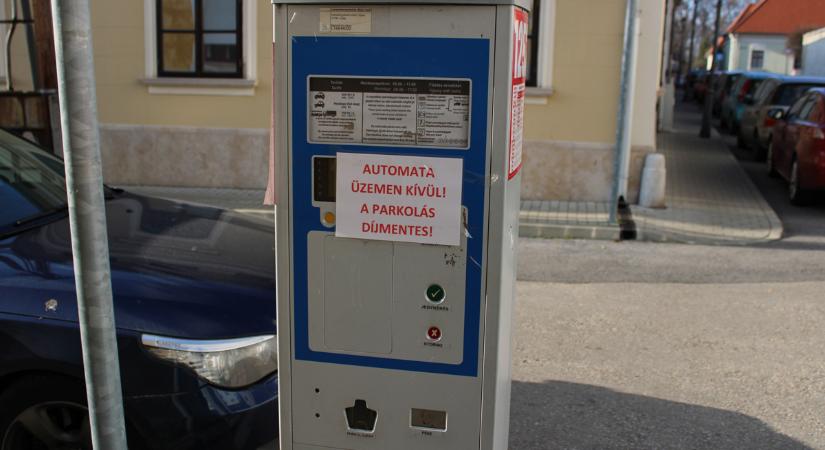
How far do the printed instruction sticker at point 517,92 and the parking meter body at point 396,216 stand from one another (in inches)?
0.5

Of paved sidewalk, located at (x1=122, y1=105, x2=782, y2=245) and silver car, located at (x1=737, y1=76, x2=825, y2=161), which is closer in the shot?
paved sidewalk, located at (x1=122, y1=105, x2=782, y2=245)

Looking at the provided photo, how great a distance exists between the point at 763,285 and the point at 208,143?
7.26 m

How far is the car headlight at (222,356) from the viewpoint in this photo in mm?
3176

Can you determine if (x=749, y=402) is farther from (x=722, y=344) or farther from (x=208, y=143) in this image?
(x=208, y=143)

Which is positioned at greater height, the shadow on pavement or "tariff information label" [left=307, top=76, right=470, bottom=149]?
"tariff information label" [left=307, top=76, right=470, bottom=149]

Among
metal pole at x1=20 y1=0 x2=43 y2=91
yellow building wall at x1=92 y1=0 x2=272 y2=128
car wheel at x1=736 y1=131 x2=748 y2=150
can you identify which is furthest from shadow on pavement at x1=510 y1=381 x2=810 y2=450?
car wheel at x1=736 y1=131 x2=748 y2=150

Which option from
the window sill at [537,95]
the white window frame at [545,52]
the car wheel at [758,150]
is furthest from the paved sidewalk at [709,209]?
the white window frame at [545,52]

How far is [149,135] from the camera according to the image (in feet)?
37.6

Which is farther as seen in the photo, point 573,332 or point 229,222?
point 573,332

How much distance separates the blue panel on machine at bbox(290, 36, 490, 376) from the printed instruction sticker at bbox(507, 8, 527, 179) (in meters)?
0.11

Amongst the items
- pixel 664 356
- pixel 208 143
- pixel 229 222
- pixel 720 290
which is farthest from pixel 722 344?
pixel 208 143

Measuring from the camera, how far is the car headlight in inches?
125

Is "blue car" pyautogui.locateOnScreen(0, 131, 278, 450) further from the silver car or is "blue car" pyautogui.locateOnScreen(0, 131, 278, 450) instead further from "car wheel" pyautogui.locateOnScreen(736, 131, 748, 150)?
"car wheel" pyautogui.locateOnScreen(736, 131, 748, 150)

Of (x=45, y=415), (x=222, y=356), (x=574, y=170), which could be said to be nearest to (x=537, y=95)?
(x=574, y=170)
